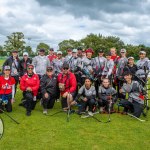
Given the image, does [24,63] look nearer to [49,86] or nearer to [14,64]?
[14,64]

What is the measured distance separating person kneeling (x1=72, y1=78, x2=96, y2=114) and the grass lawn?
48 centimetres

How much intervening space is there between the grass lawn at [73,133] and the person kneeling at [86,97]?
1.57 feet

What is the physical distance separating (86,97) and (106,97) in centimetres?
71

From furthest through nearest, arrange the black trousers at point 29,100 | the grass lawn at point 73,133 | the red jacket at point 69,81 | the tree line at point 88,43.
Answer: the tree line at point 88,43 → the red jacket at point 69,81 → the black trousers at point 29,100 → the grass lawn at point 73,133

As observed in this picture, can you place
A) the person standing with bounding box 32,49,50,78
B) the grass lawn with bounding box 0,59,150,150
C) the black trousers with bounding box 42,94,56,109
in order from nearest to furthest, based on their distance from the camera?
the grass lawn with bounding box 0,59,150,150 < the black trousers with bounding box 42,94,56,109 < the person standing with bounding box 32,49,50,78

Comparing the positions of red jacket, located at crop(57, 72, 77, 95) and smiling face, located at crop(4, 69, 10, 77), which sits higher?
smiling face, located at crop(4, 69, 10, 77)

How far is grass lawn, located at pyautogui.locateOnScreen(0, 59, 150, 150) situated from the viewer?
6.18 metres

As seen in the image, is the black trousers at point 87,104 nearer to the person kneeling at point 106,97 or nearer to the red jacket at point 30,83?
the person kneeling at point 106,97

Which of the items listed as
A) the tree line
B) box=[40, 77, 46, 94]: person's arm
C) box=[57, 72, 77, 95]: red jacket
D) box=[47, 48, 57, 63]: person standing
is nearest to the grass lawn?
box=[40, 77, 46, 94]: person's arm

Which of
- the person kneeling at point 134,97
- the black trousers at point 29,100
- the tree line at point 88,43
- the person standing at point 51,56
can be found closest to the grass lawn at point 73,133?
the black trousers at point 29,100

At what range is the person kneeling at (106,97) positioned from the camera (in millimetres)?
9352

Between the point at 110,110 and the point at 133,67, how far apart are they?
1.91 metres

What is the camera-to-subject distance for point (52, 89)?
31.6ft

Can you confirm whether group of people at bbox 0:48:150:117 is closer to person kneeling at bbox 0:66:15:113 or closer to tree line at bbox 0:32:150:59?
person kneeling at bbox 0:66:15:113
